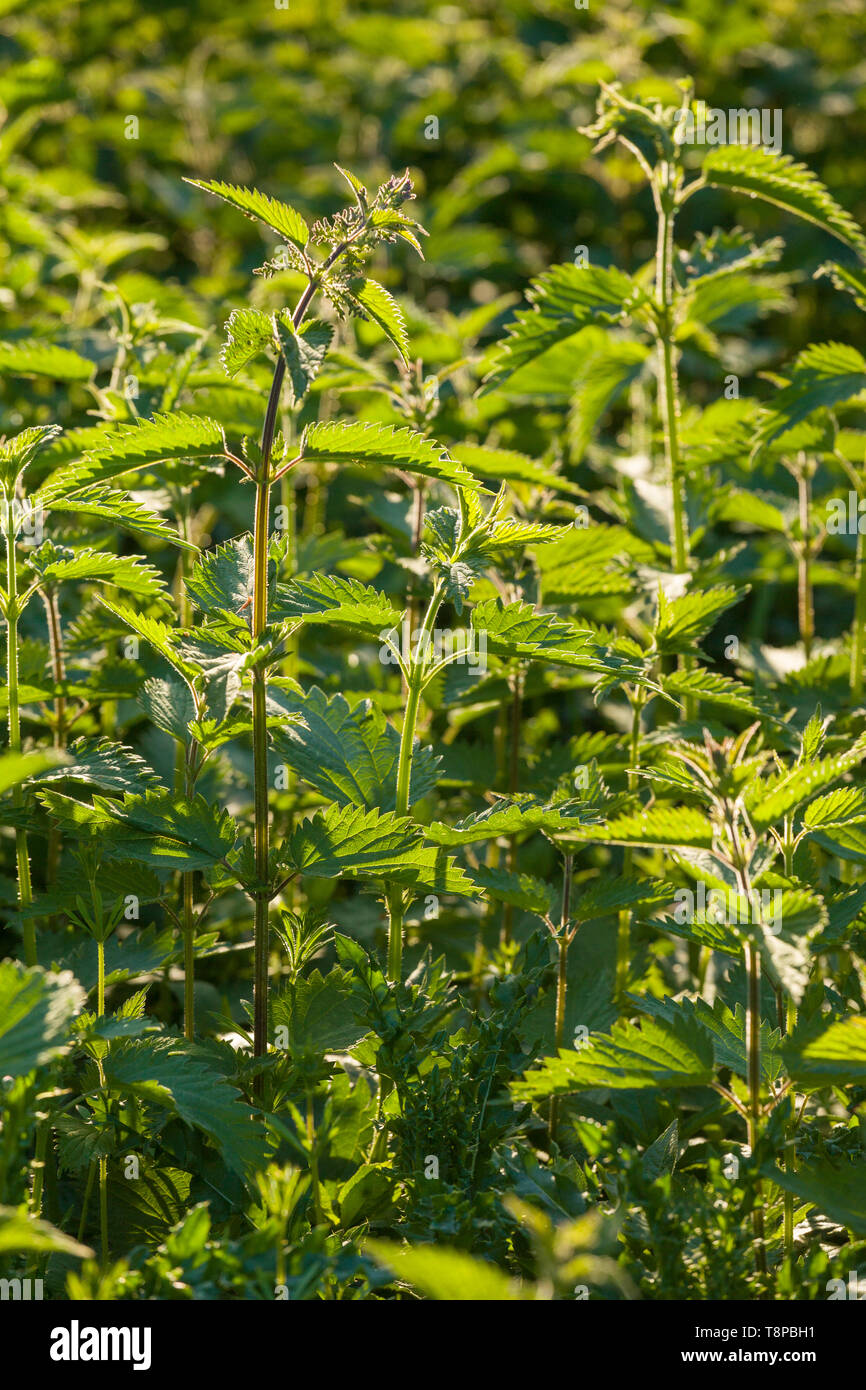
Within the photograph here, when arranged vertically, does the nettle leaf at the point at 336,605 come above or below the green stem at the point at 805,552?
below

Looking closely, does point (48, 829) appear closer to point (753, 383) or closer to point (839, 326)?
point (753, 383)

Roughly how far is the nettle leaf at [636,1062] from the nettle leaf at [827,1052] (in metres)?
0.11

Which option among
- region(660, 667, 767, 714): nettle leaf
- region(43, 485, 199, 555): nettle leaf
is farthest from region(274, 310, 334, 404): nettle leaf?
region(660, 667, 767, 714): nettle leaf

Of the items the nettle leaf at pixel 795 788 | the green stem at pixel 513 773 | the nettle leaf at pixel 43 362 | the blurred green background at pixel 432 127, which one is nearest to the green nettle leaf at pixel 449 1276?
the nettle leaf at pixel 795 788

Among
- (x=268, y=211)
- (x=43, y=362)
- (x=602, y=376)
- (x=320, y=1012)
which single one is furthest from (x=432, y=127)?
(x=320, y=1012)

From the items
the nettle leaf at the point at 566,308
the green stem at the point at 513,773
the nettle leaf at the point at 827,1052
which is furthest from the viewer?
the green stem at the point at 513,773

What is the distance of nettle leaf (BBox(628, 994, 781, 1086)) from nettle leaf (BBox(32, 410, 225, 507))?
0.98 metres

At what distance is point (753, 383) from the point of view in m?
4.34

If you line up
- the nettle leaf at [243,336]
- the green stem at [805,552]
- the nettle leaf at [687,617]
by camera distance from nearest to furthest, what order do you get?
the nettle leaf at [243,336] < the nettle leaf at [687,617] < the green stem at [805,552]

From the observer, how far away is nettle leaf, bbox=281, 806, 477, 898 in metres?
1.77

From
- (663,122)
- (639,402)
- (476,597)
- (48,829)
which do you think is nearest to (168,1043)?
(48,829)

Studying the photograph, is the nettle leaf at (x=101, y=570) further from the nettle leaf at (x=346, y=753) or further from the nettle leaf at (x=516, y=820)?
the nettle leaf at (x=516, y=820)

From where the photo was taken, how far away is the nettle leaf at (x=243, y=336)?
1.65m

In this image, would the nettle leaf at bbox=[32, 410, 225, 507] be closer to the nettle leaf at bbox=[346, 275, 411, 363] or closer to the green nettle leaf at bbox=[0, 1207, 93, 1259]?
the nettle leaf at bbox=[346, 275, 411, 363]
